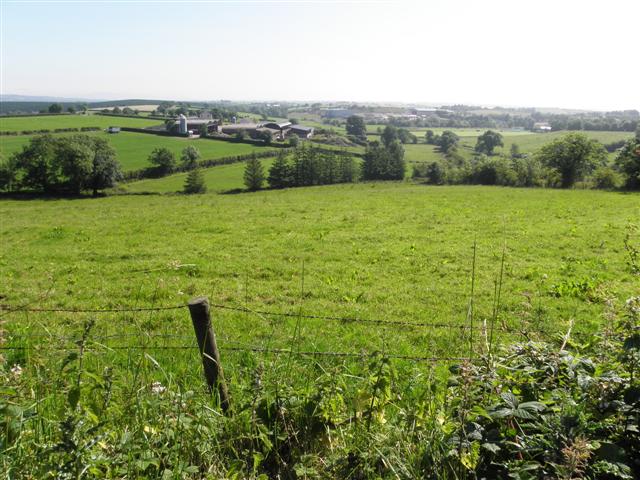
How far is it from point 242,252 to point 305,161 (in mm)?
67521

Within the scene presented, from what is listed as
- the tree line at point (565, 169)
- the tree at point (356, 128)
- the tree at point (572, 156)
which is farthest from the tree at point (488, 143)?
the tree at point (572, 156)

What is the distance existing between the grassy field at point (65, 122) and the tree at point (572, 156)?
11862 cm

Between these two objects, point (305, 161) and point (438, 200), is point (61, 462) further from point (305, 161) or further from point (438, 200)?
point (305, 161)

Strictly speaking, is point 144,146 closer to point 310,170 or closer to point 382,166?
point 310,170

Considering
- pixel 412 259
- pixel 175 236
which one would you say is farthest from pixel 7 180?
pixel 412 259

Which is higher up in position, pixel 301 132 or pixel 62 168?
pixel 301 132

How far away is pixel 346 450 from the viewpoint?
362 cm

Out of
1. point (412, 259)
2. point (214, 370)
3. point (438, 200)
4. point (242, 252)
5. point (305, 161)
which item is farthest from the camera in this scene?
point (305, 161)

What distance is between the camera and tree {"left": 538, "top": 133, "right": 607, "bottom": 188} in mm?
48812

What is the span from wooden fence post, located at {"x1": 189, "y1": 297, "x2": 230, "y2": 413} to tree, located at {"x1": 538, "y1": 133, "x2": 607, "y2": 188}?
5259 centimetres

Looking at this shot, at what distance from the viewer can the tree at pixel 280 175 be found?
77250 mm

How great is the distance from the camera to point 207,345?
432cm

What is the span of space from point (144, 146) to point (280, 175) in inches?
1759

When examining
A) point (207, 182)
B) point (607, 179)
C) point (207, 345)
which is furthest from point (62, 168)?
point (207, 345)
